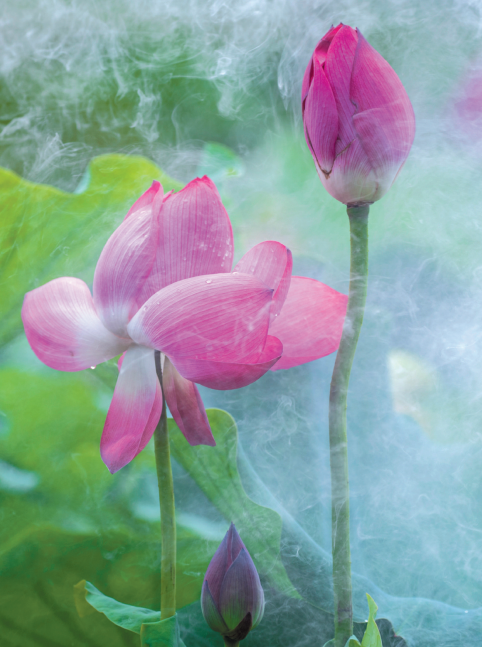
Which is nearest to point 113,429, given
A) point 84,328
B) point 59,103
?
point 84,328

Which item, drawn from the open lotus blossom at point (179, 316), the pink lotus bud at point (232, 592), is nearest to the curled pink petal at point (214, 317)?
the open lotus blossom at point (179, 316)

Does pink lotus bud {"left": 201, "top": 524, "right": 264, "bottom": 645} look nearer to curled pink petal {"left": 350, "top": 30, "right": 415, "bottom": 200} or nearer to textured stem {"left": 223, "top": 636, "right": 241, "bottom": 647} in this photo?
textured stem {"left": 223, "top": 636, "right": 241, "bottom": 647}

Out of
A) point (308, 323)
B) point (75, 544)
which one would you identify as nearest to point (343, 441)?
point (308, 323)

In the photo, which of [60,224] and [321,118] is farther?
[60,224]

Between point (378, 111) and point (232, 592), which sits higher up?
point (378, 111)

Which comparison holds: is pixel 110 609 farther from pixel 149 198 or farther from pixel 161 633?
pixel 149 198

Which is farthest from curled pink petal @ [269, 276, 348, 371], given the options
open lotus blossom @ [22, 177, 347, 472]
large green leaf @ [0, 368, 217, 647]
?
large green leaf @ [0, 368, 217, 647]

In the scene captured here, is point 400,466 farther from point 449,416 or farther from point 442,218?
point 442,218
